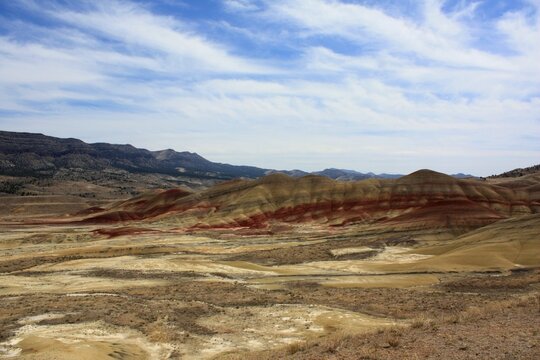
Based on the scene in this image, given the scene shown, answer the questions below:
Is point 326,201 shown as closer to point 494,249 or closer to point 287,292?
point 494,249

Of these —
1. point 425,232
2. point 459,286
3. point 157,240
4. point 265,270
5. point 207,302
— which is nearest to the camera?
point 207,302

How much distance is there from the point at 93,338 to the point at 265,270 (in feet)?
84.6

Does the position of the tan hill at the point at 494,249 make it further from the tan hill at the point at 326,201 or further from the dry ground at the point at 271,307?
the tan hill at the point at 326,201

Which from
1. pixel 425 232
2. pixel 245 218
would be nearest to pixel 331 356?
pixel 425 232

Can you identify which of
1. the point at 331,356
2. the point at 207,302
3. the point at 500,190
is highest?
the point at 500,190

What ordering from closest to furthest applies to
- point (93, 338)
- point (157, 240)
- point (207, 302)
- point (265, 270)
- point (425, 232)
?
point (93, 338) → point (207, 302) → point (265, 270) → point (425, 232) → point (157, 240)

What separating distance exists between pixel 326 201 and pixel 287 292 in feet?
252

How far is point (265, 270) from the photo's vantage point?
1738 inches

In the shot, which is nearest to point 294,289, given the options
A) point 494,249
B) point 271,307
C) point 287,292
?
point 287,292

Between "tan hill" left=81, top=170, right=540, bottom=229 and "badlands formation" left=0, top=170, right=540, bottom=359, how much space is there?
3513 millimetres

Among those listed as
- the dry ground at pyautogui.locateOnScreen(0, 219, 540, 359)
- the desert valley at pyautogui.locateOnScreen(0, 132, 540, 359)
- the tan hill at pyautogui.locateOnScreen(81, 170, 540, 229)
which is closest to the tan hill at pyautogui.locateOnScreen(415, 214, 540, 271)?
the desert valley at pyautogui.locateOnScreen(0, 132, 540, 359)

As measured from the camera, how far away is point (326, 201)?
10750 centimetres

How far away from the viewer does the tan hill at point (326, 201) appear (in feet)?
313

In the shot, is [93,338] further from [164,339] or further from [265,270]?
[265,270]
